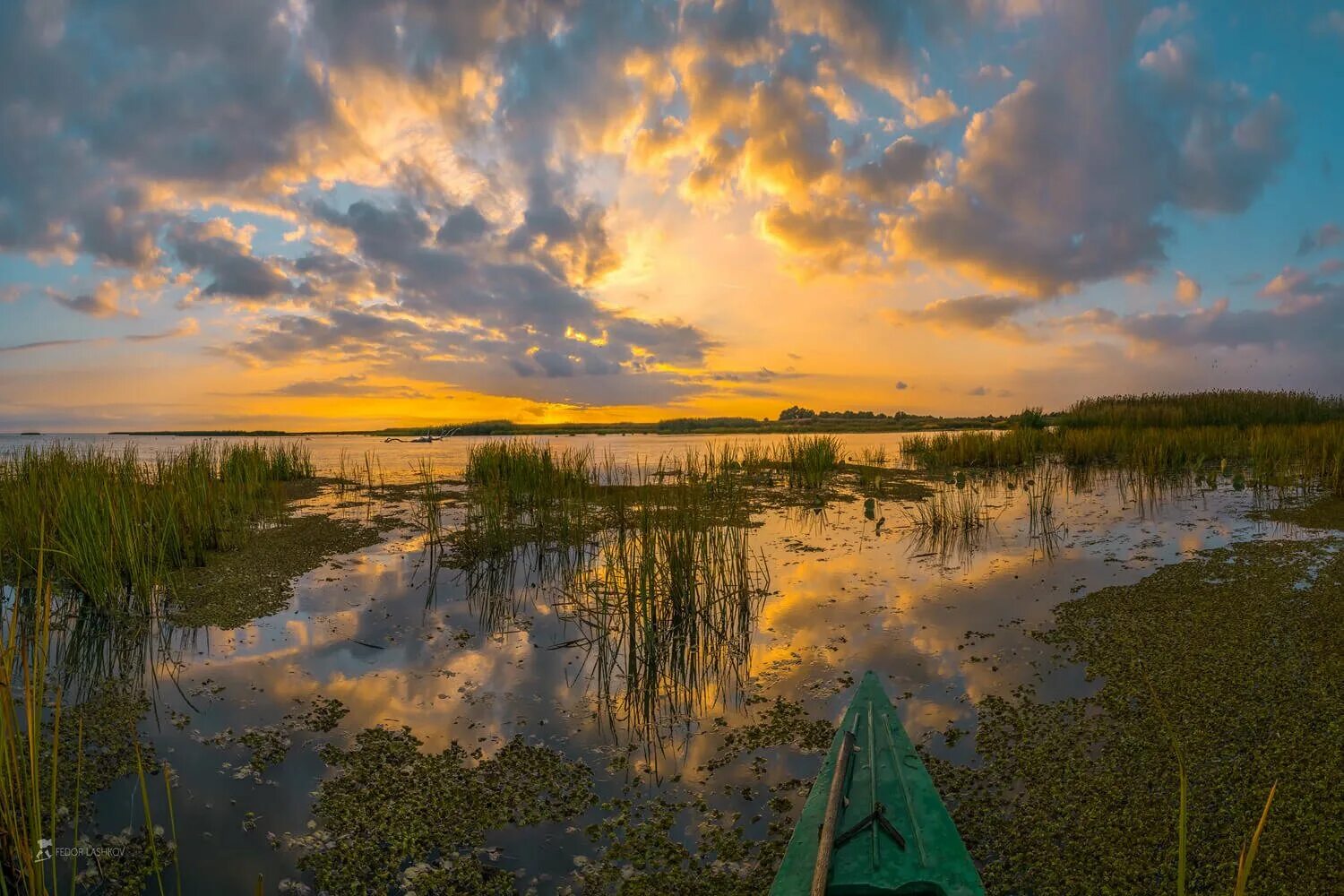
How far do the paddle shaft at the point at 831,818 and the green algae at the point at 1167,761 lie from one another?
54cm

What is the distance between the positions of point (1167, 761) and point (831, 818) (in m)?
2.00

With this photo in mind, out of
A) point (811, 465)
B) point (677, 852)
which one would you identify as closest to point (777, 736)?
point (677, 852)

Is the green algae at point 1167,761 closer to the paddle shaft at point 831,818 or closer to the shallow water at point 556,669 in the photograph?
the shallow water at point 556,669

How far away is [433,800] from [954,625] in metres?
4.02

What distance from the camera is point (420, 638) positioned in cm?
523

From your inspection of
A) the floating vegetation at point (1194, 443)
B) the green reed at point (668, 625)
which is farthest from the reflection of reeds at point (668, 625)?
the floating vegetation at point (1194, 443)

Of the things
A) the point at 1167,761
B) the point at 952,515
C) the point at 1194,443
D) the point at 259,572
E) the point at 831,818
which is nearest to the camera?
the point at 831,818

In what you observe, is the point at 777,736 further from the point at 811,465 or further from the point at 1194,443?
the point at 1194,443

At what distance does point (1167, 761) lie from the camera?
318 cm

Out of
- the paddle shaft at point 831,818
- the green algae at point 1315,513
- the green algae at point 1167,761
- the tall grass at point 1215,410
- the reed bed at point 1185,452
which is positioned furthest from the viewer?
the tall grass at point 1215,410

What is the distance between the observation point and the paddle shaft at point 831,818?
6.87ft

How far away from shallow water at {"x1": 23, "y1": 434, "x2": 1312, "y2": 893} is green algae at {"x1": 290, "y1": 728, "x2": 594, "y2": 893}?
10cm

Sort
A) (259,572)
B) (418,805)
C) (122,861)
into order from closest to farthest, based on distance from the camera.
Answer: (122,861)
(418,805)
(259,572)

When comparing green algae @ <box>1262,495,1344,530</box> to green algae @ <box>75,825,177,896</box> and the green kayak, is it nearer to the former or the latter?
the green kayak
